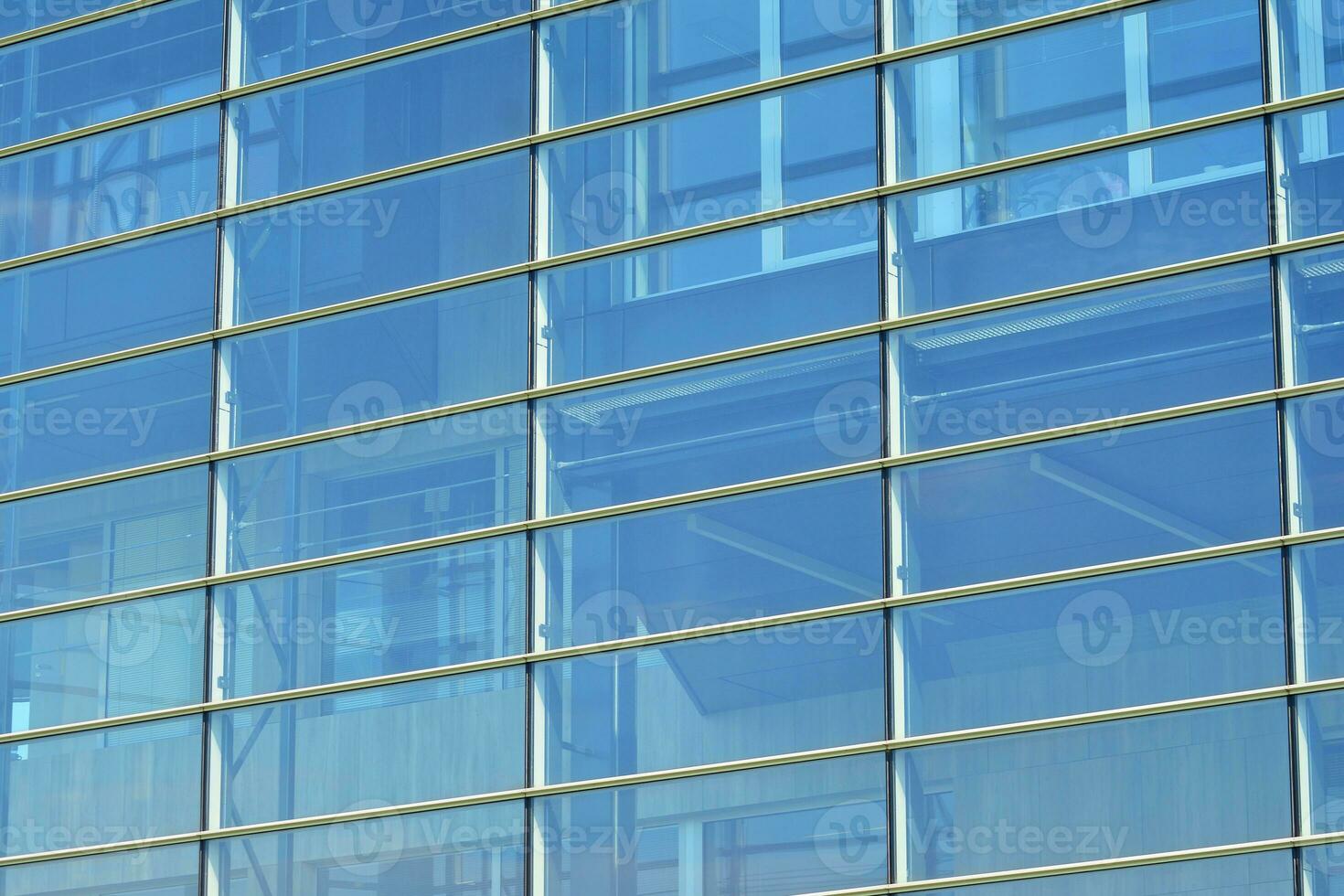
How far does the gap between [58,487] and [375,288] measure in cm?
353

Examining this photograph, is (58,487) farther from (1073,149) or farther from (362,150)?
(1073,149)

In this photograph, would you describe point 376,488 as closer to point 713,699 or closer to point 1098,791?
point 713,699

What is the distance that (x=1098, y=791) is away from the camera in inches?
670

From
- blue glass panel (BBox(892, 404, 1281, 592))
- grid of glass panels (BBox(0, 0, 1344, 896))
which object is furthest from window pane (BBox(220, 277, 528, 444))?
blue glass panel (BBox(892, 404, 1281, 592))

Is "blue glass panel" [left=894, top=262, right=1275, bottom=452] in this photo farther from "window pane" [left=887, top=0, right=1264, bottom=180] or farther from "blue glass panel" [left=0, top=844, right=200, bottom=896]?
"blue glass panel" [left=0, top=844, right=200, bottom=896]

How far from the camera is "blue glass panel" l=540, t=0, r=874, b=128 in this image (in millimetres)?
19484

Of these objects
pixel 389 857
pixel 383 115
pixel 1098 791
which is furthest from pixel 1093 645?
pixel 383 115

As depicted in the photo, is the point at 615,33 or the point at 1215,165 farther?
the point at 615,33

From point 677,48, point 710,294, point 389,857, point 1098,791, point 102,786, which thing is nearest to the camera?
point 1098,791

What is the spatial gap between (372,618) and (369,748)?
1.06 metres

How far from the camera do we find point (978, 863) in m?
17.2

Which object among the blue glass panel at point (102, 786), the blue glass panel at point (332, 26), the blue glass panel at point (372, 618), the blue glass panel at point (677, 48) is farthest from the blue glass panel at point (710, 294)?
the blue glass panel at point (102, 786)

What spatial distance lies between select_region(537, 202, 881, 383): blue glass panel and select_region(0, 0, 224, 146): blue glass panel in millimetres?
4536

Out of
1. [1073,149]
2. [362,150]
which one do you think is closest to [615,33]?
[362,150]
